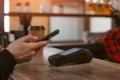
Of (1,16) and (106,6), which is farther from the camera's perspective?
(106,6)

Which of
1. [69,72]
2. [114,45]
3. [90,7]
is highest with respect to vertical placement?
[90,7]

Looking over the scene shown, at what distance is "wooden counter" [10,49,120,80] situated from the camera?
0.82 metres

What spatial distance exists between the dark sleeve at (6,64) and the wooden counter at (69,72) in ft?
0.12

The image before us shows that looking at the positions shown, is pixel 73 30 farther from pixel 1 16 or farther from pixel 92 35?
pixel 1 16

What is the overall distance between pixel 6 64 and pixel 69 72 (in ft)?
0.78

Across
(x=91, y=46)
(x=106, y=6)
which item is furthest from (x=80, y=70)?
(x=106, y=6)

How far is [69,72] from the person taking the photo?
91 centimetres

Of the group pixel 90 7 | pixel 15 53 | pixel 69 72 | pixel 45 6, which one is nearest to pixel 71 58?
pixel 69 72

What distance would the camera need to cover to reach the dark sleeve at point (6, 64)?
858 mm

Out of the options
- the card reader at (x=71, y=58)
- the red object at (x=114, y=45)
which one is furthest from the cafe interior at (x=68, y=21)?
the card reader at (x=71, y=58)

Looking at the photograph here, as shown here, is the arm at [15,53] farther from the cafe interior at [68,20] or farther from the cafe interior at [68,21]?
the cafe interior at [68,20]

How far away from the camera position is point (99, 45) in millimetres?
2975

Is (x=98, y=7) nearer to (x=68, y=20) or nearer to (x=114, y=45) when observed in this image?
(x=68, y=20)

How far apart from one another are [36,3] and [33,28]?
2.55 metres
